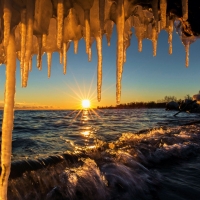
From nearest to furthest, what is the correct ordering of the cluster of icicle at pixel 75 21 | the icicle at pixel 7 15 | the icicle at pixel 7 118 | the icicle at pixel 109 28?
the icicle at pixel 7 15 → the icicle at pixel 7 118 → the cluster of icicle at pixel 75 21 → the icicle at pixel 109 28

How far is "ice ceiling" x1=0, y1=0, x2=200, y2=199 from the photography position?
196 cm

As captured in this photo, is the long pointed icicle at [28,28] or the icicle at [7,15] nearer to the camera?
the icicle at [7,15]

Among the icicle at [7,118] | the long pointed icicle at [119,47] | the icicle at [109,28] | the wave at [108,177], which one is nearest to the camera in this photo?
the icicle at [7,118]

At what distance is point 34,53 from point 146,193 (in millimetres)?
3653

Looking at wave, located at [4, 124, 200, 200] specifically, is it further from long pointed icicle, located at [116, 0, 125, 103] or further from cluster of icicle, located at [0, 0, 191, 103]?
long pointed icicle, located at [116, 0, 125, 103]

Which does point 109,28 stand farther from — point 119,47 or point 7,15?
point 7,15

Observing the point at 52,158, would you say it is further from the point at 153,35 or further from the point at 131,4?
the point at 131,4

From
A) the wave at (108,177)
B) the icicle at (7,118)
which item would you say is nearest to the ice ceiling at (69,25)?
the icicle at (7,118)

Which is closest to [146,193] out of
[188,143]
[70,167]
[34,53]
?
[70,167]

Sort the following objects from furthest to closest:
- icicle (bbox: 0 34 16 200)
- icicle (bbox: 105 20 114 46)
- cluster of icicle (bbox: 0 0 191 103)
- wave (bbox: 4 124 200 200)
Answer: wave (bbox: 4 124 200 200), icicle (bbox: 105 20 114 46), cluster of icicle (bbox: 0 0 191 103), icicle (bbox: 0 34 16 200)

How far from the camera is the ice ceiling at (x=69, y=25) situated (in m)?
1.96

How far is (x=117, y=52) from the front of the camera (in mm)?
2270

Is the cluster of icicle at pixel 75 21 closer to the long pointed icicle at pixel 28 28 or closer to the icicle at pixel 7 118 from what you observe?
the long pointed icicle at pixel 28 28

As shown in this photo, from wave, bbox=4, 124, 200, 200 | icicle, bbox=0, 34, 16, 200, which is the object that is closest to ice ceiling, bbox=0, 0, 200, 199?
icicle, bbox=0, 34, 16, 200
